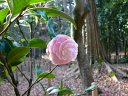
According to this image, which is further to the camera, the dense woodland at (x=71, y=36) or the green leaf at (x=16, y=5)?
the dense woodland at (x=71, y=36)

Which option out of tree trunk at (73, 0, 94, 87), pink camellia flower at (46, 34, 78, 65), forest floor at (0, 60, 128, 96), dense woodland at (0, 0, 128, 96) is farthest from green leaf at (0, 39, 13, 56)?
forest floor at (0, 60, 128, 96)

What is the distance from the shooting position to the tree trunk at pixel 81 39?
359cm

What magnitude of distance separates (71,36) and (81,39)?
0.18m

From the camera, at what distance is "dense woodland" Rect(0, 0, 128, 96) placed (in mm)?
709

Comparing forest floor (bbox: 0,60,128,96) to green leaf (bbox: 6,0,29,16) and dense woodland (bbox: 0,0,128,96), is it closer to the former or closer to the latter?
dense woodland (bbox: 0,0,128,96)

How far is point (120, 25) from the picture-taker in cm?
880

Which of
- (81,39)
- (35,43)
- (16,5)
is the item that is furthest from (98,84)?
(16,5)

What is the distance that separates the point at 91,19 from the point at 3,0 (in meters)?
5.90

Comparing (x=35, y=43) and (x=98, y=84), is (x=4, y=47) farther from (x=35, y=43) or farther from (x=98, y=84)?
(x=98, y=84)

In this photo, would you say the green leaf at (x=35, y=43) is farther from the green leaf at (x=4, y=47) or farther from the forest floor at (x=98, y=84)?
the forest floor at (x=98, y=84)

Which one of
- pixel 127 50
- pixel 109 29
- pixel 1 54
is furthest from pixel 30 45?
pixel 127 50

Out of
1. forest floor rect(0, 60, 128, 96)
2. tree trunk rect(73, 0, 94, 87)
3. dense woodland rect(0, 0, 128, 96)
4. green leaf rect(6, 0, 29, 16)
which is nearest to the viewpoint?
green leaf rect(6, 0, 29, 16)

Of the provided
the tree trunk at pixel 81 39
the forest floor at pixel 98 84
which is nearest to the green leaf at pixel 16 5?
the tree trunk at pixel 81 39

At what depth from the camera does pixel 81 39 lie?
13.0 feet
